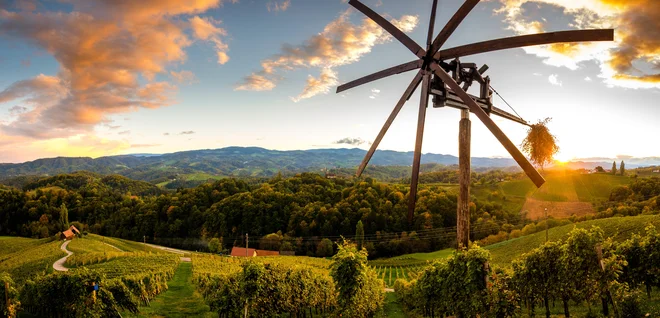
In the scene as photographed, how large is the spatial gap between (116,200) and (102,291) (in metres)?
127

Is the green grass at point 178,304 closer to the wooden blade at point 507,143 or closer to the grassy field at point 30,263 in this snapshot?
the grassy field at point 30,263

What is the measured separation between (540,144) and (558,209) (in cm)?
8244

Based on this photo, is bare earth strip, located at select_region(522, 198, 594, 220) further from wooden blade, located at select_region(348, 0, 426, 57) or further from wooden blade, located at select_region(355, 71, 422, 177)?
wooden blade, located at select_region(355, 71, 422, 177)

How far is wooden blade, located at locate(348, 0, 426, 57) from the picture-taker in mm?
6480

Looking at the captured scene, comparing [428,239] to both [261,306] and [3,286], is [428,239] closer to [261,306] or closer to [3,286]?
[261,306]

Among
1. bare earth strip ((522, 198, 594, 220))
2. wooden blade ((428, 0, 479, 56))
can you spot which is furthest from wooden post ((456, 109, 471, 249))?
bare earth strip ((522, 198, 594, 220))

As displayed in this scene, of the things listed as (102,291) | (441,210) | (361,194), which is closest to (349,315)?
(102,291)

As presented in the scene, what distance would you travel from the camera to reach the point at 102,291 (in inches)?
802

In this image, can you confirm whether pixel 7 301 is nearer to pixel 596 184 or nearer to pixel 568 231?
pixel 568 231

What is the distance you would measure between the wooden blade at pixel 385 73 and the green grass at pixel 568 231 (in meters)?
33.4

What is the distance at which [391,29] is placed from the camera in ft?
22.7

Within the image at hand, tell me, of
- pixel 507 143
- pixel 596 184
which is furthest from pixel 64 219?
pixel 596 184

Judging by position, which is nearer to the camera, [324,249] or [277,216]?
[324,249]

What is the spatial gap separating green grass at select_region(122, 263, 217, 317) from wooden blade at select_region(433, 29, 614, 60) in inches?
968
